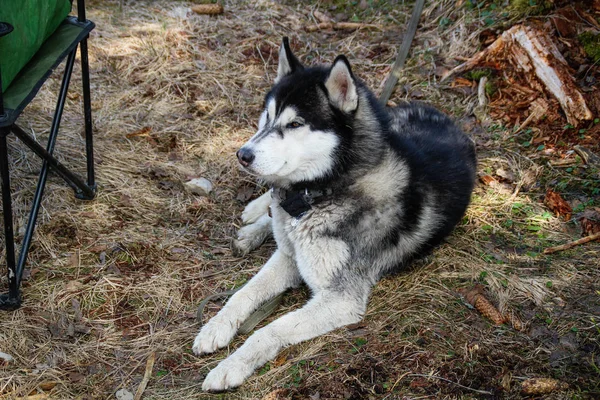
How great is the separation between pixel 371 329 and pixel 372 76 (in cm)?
348

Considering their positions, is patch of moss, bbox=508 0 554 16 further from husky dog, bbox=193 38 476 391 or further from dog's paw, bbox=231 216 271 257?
dog's paw, bbox=231 216 271 257

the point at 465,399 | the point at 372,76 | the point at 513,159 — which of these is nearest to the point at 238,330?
the point at 465,399

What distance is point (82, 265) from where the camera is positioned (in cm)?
401

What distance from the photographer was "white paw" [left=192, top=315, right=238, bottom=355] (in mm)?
3494

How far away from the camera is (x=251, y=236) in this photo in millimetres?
4387

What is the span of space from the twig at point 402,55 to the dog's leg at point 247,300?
240cm

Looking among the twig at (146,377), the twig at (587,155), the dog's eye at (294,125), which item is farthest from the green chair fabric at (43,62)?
the twig at (587,155)

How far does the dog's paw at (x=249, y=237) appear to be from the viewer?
4340mm

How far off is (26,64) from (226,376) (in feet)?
7.37

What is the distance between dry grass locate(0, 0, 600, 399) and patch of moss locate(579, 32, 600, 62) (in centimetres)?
110

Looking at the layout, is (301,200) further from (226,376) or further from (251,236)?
(226,376)

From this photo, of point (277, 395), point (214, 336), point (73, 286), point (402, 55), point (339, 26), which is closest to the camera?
point (277, 395)

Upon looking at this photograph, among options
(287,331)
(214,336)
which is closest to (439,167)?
(287,331)

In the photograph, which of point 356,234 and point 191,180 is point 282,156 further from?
point 191,180
